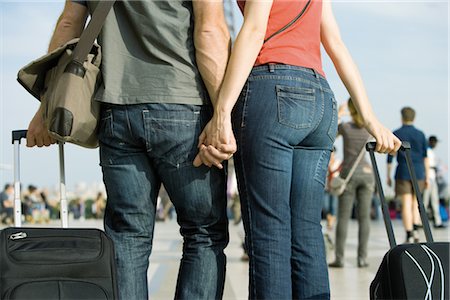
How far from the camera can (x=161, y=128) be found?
298cm

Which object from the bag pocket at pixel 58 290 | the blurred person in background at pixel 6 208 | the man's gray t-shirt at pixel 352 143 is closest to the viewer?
the bag pocket at pixel 58 290

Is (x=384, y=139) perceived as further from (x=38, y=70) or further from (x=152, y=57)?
(x=38, y=70)

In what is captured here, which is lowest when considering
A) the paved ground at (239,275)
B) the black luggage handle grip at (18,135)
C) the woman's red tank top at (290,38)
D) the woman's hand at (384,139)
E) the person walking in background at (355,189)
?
the paved ground at (239,275)

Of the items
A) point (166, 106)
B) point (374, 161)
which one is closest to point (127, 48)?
point (166, 106)

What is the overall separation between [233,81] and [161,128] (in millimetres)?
311

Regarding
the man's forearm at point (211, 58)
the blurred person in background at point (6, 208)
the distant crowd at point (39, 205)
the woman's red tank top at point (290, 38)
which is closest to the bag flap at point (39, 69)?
the man's forearm at point (211, 58)

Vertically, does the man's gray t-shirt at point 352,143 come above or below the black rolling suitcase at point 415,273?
above

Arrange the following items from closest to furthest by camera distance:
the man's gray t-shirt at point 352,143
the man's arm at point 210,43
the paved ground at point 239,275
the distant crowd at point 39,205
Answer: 1. the man's arm at point 210,43
2. the paved ground at point 239,275
3. the man's gray t-shirt at point 352,143
4. the distant crowd at point 39,205

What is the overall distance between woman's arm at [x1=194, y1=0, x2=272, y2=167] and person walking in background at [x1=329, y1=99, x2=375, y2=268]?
5118 mm

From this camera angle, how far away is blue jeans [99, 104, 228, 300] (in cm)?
300

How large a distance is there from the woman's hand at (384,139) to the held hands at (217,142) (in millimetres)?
697

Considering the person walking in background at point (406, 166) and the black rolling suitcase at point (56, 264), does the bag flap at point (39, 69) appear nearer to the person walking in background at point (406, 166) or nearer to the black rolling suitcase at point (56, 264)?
the black rolling suitcase at point (56, 264)

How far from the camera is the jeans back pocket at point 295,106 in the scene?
2982mm

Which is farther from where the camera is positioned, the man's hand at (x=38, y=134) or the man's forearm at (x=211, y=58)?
the man's hand at (x=38, y=134)
